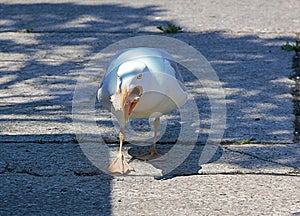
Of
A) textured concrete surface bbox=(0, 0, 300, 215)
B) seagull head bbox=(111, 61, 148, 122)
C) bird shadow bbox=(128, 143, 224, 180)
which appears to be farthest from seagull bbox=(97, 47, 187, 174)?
textured concrete surface bbox=(0, 0, 300, 215)

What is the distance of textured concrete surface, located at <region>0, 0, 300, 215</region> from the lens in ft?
13.2

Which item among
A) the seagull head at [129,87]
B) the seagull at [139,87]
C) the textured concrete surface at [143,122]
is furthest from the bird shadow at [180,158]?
the seagull head at [129,87]

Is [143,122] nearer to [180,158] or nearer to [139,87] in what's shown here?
[180,158]

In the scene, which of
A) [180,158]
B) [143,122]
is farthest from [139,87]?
[143,122]

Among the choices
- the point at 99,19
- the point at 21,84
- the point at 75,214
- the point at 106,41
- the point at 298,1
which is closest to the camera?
the point at 75,214

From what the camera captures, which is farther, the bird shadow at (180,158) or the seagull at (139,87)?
the bird shadow at (180,158)

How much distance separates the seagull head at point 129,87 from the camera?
407 cm

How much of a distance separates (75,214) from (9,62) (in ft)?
10.4

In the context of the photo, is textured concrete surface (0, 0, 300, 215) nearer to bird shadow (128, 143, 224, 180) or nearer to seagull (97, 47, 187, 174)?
bird shadow (128, 143, 224, 180)

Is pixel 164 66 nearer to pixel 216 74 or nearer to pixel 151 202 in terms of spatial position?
pixel 151 202

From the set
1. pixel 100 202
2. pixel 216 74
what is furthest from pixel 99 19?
pixel 100 202

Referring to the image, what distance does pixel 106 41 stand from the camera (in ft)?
23.9

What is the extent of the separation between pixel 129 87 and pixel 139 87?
0.22 feet

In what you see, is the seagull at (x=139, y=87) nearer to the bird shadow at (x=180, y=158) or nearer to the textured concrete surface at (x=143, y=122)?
the bird shadow at (x=180, y=158)
